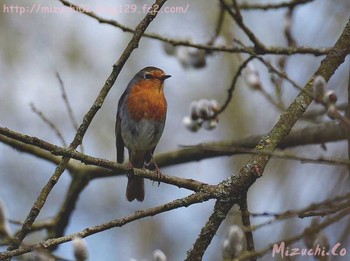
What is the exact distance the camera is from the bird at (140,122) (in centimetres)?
544

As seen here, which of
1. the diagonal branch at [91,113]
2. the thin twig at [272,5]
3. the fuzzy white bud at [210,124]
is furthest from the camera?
the fuzzy white bud at [210,124]

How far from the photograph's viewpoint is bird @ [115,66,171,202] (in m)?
5.44

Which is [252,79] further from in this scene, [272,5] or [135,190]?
[135,190]

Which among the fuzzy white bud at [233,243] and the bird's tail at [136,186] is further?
the bird's tail at [136,186]

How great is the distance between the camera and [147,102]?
550cm

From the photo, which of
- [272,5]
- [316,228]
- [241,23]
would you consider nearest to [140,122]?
[272,5]

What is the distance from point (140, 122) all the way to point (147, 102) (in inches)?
7.8

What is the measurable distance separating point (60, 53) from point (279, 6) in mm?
6195

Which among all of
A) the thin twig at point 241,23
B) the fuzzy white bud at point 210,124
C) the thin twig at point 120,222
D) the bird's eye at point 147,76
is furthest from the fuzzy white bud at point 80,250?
the bird's eye at point 147,76

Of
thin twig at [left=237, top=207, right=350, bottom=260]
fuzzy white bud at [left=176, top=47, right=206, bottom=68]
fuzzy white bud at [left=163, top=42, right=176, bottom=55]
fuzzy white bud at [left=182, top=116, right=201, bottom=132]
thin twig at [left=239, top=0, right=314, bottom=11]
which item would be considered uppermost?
fuzzy white bud at [left=163, top=42, right=176, bottom=55]

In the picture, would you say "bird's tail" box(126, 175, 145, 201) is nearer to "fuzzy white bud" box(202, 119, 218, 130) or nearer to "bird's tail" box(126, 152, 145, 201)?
"bird's tail" box(126, 152, 145, 201)

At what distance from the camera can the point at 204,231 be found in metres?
3.02

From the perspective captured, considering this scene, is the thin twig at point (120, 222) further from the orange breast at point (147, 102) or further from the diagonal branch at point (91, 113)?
the orange breast at point (147, 102)

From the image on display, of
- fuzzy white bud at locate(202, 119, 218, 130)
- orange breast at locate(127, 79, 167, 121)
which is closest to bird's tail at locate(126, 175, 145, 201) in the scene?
orange breast at locate(127, 79, 167, 121)
